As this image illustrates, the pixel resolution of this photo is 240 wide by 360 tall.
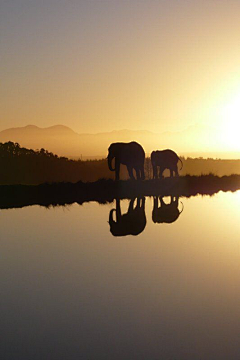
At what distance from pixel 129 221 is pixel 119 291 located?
18.5 feet

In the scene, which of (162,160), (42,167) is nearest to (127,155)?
(162,160)

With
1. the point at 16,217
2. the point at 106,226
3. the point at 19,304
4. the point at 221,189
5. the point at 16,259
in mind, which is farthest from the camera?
the point at 221,189

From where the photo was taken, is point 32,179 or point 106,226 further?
point 32,179

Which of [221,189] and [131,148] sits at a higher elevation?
[131,148]

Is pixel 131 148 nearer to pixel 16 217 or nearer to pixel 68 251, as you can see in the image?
pixel 16 217

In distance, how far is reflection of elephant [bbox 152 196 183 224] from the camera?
12.0m

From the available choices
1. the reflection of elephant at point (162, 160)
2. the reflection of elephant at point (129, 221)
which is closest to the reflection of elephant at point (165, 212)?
the reflection of elephant at point (129, 221)

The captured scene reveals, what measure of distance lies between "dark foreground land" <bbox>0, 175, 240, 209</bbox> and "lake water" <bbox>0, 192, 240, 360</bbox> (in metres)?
4.37

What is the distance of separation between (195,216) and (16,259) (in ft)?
20.1

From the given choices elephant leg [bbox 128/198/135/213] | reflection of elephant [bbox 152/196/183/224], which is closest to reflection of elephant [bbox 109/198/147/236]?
elephant leg [bbox 128/198/135/213]

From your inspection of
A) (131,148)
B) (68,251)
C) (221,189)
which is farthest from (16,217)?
(221,189)

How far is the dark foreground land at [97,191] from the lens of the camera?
15914 millimetres

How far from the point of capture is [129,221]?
11750mm

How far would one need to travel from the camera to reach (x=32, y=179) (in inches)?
909
